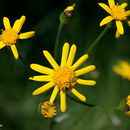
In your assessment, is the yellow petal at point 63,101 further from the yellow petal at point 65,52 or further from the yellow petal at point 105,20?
the yellow petal at point 105,20

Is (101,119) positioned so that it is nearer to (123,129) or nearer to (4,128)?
(123,129)

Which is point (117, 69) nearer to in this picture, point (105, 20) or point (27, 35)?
point (105, 20)

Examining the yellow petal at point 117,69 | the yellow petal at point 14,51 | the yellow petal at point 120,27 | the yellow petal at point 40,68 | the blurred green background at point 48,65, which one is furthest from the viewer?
the yellow petal at point 117,69

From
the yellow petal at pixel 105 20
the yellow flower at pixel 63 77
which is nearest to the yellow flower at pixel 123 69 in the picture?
the yellow petal at pixel 105 20

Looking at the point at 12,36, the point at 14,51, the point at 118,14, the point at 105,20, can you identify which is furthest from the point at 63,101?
the point at 118,14

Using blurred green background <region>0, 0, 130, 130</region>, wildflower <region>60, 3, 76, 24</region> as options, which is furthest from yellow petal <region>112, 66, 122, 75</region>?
wildflower <region>60, 3, 76, 24</region>
